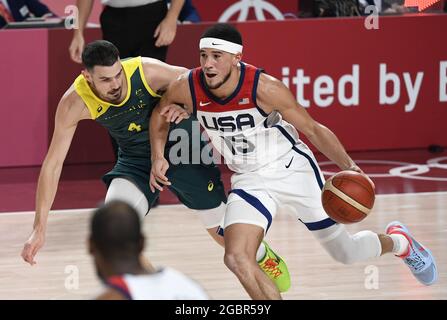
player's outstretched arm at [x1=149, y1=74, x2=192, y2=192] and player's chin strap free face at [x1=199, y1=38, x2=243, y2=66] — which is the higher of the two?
player's chin strap free face at [x1=199, y1=38, x2=243, y2=66]

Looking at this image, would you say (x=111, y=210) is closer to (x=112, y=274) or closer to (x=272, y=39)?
(x=112, y=274)

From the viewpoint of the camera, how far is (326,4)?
423 inches

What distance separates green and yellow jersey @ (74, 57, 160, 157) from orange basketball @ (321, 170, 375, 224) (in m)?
1.29

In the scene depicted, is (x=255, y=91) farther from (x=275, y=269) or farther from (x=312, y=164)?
(x=275, y=269)

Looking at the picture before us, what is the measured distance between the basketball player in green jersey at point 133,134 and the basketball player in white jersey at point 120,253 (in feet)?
8.90

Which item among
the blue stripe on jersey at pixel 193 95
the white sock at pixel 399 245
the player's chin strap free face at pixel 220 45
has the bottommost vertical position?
the white sock at pixel 399 245

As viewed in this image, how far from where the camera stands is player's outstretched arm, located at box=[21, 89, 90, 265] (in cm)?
589

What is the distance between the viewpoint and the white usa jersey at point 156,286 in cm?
359

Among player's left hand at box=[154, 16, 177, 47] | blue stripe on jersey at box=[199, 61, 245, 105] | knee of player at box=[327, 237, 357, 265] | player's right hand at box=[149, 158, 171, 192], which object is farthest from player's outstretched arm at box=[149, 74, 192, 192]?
player's left hand at box=[154, 16, 177, 47]

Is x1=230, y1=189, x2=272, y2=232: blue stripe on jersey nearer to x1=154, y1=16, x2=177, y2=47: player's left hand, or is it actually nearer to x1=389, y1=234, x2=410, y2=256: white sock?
x1=389, y1=234, x2=410, y2=256: white sock

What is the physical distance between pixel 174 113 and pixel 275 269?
1.11m

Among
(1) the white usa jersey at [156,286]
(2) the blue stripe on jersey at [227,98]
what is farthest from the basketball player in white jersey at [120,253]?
(2) the blue stripe on jersey at [227,98]

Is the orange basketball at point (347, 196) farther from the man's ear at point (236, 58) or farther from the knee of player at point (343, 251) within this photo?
the man's ear at point (236, 58)
